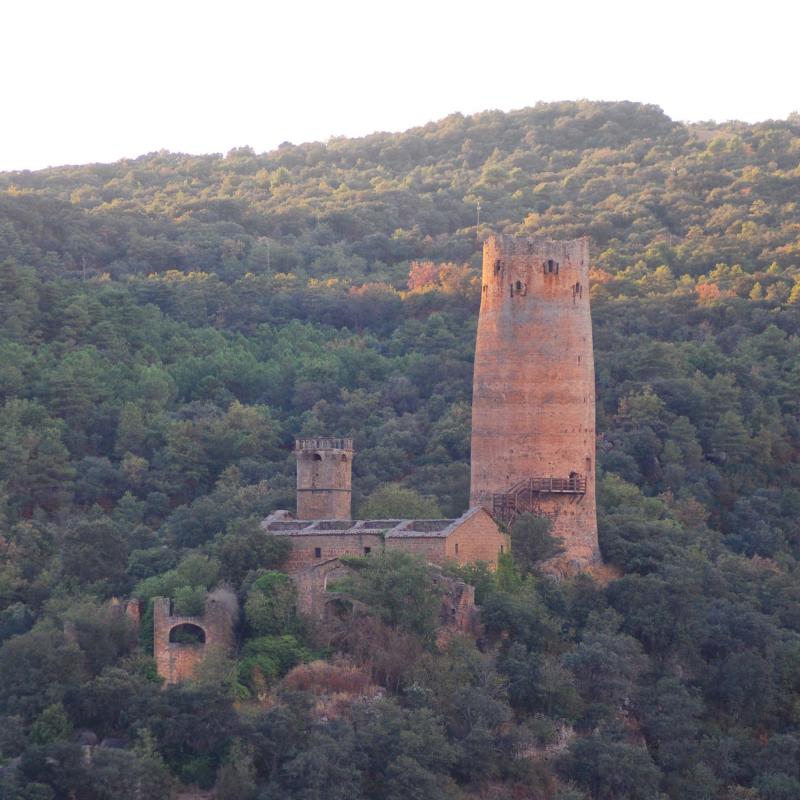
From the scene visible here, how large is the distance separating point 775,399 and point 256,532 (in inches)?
905

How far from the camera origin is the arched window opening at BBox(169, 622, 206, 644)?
4066 cm

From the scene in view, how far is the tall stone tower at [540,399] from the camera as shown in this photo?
45469 mm

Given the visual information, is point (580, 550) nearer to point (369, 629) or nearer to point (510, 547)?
point (510, 547)

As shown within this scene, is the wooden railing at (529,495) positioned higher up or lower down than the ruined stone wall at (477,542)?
higher up

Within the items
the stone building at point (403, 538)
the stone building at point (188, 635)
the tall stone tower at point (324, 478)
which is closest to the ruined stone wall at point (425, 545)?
the stone building at point (403, 538)

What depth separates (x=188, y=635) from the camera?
1610 inches

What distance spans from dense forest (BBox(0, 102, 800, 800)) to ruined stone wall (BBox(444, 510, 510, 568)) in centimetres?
40

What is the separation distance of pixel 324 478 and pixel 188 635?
6.07 meters

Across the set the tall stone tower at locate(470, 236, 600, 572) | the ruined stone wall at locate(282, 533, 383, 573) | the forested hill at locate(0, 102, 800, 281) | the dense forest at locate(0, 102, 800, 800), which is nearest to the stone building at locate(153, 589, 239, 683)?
the dense forest at locate(0, 102, 800, 800)

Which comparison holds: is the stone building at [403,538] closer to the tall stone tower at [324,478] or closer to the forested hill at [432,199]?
the tall stone tower at [324,478]

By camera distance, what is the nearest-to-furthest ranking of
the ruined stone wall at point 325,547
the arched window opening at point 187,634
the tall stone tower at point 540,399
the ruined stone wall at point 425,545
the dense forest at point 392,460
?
the dense forest at point 392,460, the arched window opening at point 187,634, the ruined stone wall at point 425,545, the ruined stone wall at point 325,547, the tall stone tower at point 540,399

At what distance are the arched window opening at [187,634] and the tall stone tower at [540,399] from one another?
740 centimetres

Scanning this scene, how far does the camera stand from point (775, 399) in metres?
61.9

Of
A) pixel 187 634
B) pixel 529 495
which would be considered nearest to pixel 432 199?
pixel 529 495
